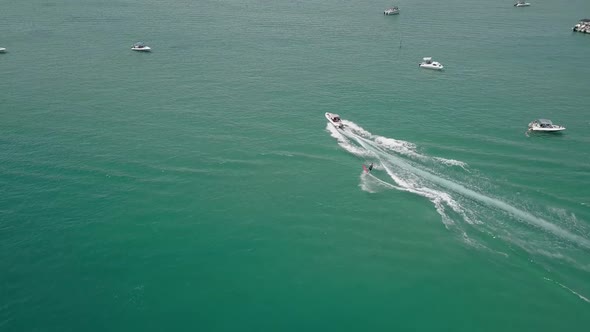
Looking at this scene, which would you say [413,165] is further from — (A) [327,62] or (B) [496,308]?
(A) [327,62]

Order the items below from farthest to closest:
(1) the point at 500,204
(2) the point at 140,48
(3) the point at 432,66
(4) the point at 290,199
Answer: (2) the point at 140,48, (3) the point at 432,66, (4) the point at 290,199, (1) the point at 500,204

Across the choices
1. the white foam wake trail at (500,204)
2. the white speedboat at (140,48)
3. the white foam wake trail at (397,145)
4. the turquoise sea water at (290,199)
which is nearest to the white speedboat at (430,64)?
the turquoise sea water at (290,199)

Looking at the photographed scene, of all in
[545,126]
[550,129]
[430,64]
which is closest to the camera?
[550,129]

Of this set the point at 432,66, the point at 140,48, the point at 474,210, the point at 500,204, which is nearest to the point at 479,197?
the point at 500,204

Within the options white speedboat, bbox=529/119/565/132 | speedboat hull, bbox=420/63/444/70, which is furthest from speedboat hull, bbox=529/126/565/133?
speedboat hull, bbox=420/63/444/70

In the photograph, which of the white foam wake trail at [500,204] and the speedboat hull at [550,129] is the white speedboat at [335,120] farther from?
the speedboat hull at [550,129]

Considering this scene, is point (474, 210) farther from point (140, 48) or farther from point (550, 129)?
point (140, 48)

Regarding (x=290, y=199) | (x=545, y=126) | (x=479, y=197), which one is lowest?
(x=290, y=199)
